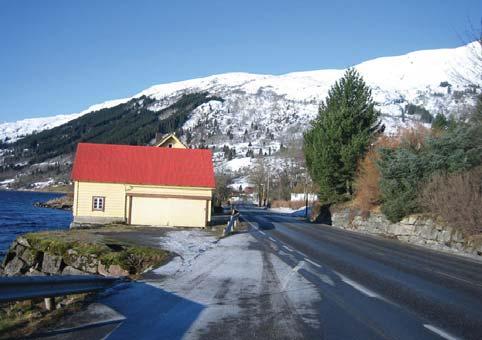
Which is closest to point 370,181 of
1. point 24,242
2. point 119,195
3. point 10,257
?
point 119,195

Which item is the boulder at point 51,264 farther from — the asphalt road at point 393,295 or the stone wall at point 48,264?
the asphalt road at point 393,295

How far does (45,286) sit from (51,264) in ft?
44.7

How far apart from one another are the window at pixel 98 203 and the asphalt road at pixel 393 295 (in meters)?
21.4

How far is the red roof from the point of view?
3672cm

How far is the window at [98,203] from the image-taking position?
36.3m

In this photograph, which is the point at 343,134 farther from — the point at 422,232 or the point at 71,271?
the point at 71,271

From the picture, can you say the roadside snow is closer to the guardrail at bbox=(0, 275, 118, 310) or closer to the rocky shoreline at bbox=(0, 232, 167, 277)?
the rocky shoreline at bbox=(0, 232, 167, 277)

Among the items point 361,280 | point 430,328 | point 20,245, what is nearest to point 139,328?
point 430,328

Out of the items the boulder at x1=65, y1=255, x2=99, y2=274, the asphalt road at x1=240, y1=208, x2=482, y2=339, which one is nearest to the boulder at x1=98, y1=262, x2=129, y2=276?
the boulder at x1=65, y1=255, x2=99, y2=274

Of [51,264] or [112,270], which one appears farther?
[51,264]

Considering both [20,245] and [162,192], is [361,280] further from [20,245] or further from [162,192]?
[162,192]

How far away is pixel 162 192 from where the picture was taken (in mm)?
36375

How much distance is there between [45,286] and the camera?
7.69m

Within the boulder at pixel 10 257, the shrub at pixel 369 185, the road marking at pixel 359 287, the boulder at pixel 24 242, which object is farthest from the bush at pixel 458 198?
the boulder at pixel 10 257
